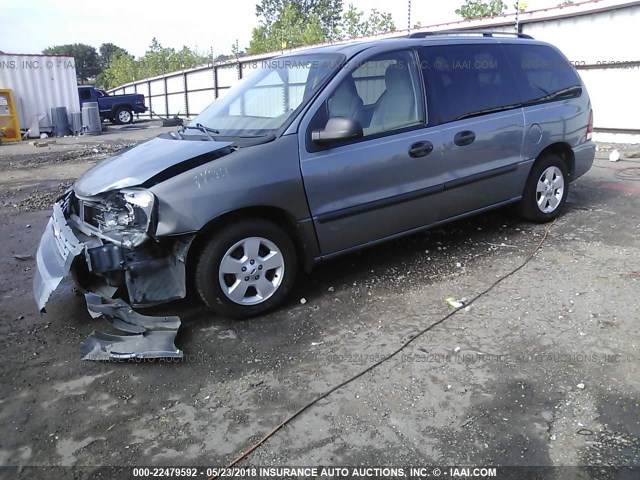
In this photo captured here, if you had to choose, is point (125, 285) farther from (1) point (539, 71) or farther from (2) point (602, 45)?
(2) point (602, 45)

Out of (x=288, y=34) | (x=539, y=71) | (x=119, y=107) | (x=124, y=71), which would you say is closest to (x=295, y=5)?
(x=124, y=71)

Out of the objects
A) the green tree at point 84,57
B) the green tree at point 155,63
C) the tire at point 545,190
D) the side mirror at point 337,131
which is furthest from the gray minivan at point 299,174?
the green tree at point 84,57

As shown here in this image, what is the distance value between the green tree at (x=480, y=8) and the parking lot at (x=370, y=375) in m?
22.4

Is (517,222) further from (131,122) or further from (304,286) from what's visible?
(131,122)

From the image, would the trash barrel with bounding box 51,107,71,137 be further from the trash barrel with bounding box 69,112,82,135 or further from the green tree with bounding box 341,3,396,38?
the green tree with bounding box 341,3,396,38

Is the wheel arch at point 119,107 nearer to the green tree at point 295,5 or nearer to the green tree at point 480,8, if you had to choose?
the green tree at point 480,8

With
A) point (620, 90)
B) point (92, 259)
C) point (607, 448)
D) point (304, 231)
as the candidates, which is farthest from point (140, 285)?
point (620, 90)

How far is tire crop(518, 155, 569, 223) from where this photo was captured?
5.35 meters

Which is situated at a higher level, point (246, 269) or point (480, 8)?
point (480, 8)

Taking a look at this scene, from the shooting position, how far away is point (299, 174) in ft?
12.2

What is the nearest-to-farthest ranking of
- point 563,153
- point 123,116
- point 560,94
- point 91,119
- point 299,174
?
point 299,174 → point 560,94 → point 563,153 → point 91,119 → point 123,116

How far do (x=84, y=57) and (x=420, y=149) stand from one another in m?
107

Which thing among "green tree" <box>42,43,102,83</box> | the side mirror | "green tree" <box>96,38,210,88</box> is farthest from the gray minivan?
"green tree" <box>42,43,102,83</box>

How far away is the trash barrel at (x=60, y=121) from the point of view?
2109 cm
